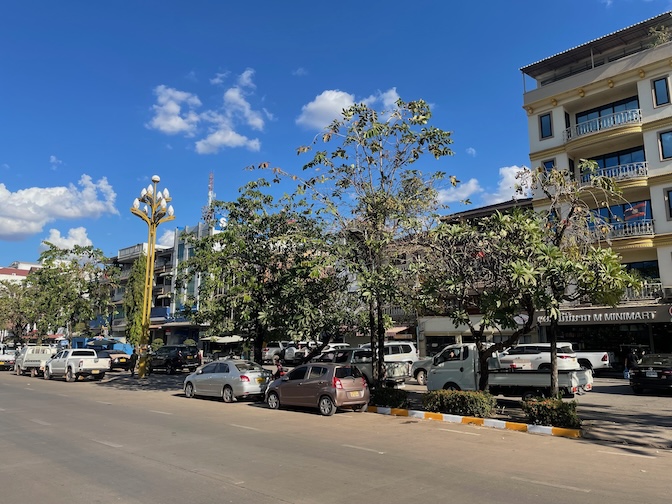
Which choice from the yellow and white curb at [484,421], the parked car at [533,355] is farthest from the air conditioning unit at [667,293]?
the yellow and white curb at [484,421]

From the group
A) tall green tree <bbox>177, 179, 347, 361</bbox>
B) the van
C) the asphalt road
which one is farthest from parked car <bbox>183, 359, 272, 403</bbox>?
the van

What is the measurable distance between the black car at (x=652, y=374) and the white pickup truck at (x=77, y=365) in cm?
2455

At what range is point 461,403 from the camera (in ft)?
44.5

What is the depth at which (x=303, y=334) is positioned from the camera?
60.4 ft

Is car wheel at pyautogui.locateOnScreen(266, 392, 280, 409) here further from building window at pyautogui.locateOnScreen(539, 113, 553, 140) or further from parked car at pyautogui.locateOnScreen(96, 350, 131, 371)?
parked car at pyautogui.locateOnScreen(96, 350, 131, 371)

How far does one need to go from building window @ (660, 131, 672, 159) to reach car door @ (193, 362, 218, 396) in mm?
23108

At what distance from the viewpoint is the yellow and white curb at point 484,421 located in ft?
37.3

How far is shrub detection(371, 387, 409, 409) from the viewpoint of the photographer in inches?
596

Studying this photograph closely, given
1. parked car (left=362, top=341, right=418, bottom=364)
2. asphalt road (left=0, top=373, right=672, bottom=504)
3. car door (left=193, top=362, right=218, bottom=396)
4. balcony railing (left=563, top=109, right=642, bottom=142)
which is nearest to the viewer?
asphalt road (left=0, top=373, right=672, bottom=504)

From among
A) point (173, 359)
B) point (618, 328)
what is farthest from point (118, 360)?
point (618, 328)

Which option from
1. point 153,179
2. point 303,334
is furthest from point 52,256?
point 303,334

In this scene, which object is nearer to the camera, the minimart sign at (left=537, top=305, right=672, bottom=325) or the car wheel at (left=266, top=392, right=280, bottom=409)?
the car wheel at (left=266, top=392, right=280, bottom=409)

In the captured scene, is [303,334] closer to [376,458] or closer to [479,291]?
[479,291]

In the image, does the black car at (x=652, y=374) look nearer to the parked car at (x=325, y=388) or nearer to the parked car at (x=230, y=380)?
the parked car at (x=325, y=388)
